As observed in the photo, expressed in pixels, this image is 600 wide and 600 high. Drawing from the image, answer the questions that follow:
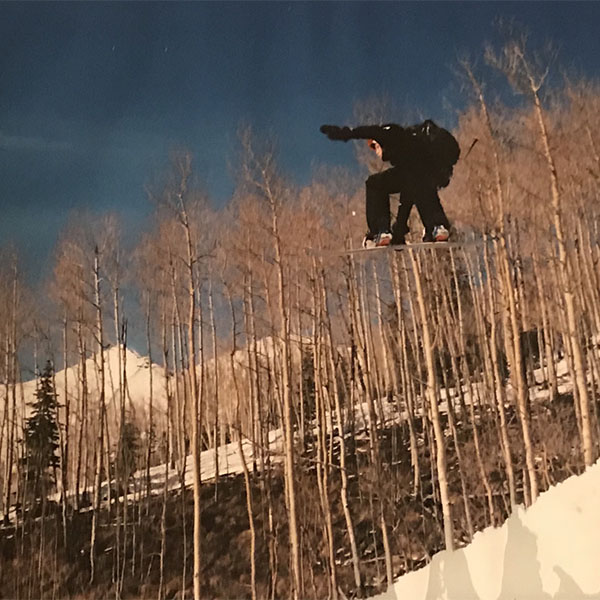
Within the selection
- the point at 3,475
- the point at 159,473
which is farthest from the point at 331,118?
the point at 3,475

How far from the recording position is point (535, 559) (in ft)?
9.12

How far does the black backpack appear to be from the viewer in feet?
10.6

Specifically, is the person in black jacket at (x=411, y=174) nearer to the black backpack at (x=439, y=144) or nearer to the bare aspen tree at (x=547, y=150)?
the black backpack at (x=439, y=144)

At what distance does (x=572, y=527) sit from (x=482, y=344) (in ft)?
17.5

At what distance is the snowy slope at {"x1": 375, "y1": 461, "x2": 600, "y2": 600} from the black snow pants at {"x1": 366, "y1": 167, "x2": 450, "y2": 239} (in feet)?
5.23

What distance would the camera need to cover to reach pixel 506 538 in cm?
293

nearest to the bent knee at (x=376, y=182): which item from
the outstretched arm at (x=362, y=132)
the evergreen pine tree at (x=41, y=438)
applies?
the outstretched arm at (x=362, y=132)

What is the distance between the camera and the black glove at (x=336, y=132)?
3049mm

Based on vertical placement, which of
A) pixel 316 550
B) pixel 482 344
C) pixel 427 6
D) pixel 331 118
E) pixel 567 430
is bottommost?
pixel 316 550

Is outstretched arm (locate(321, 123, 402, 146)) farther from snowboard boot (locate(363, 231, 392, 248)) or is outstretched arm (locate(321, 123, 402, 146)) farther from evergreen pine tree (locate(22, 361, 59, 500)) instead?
evergreen pine tree (locate(22, 361, 59, 500))

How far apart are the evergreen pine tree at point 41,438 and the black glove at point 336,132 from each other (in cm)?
600

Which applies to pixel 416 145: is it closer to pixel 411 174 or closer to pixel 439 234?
pixel 411 174

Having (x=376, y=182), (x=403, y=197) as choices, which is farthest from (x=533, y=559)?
(x=376, y=182)

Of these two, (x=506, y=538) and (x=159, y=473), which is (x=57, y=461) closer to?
(x=159, y=473)
